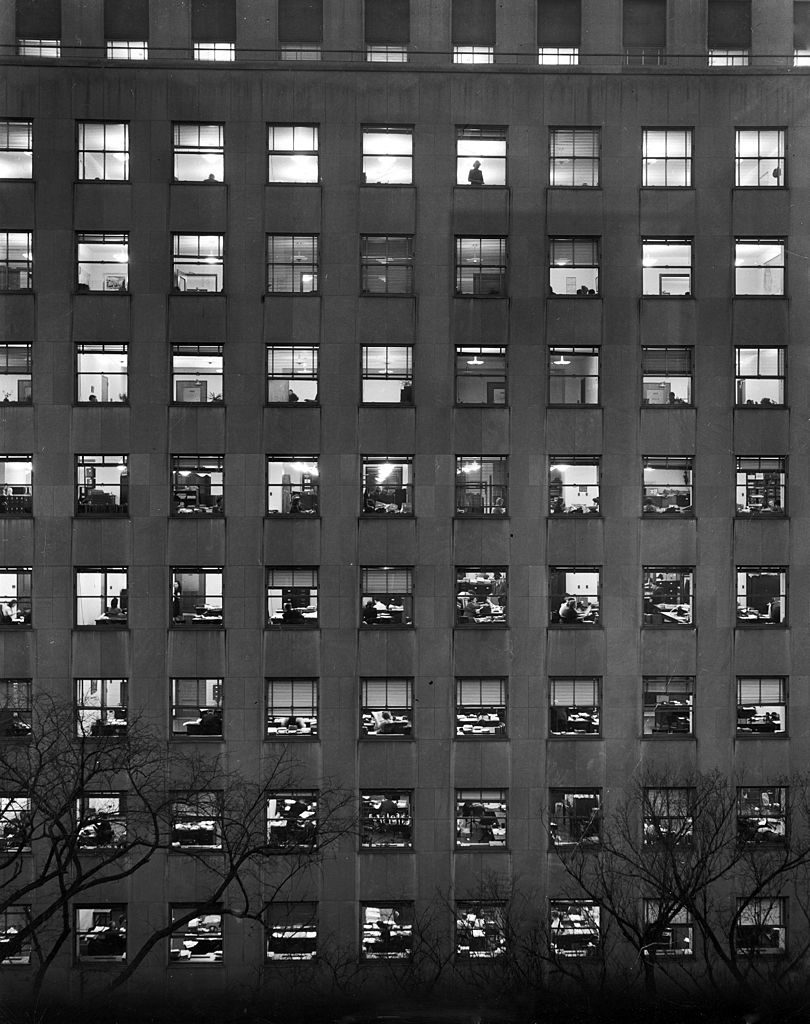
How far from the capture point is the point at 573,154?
83.7 feet

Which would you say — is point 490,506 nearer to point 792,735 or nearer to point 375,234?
point 375,234

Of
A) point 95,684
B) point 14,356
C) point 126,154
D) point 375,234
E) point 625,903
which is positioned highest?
point 126,154

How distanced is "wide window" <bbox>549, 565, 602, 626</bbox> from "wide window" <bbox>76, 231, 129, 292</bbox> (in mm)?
16173

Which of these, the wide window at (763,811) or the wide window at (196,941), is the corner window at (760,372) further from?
the wide window at (196,941)

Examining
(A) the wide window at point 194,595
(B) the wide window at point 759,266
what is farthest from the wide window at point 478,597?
(B) the wide window at point 759,266

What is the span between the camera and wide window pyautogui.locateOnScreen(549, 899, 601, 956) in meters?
24.8

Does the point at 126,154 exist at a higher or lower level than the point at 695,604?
higher

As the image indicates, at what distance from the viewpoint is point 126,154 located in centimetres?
2517

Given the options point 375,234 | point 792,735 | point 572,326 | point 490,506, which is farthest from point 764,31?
point 792,735

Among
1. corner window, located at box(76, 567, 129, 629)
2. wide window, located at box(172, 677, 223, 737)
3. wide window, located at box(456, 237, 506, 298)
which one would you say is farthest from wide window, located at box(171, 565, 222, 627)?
wide window, located at box(456, 237, 506, 298)

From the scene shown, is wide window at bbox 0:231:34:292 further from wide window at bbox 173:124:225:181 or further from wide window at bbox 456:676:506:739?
wide window at bbox 456:676:506:739

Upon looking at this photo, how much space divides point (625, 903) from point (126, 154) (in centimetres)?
2748

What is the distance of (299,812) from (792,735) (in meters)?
15.4

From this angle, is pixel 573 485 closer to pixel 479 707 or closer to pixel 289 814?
pixel 479 707
